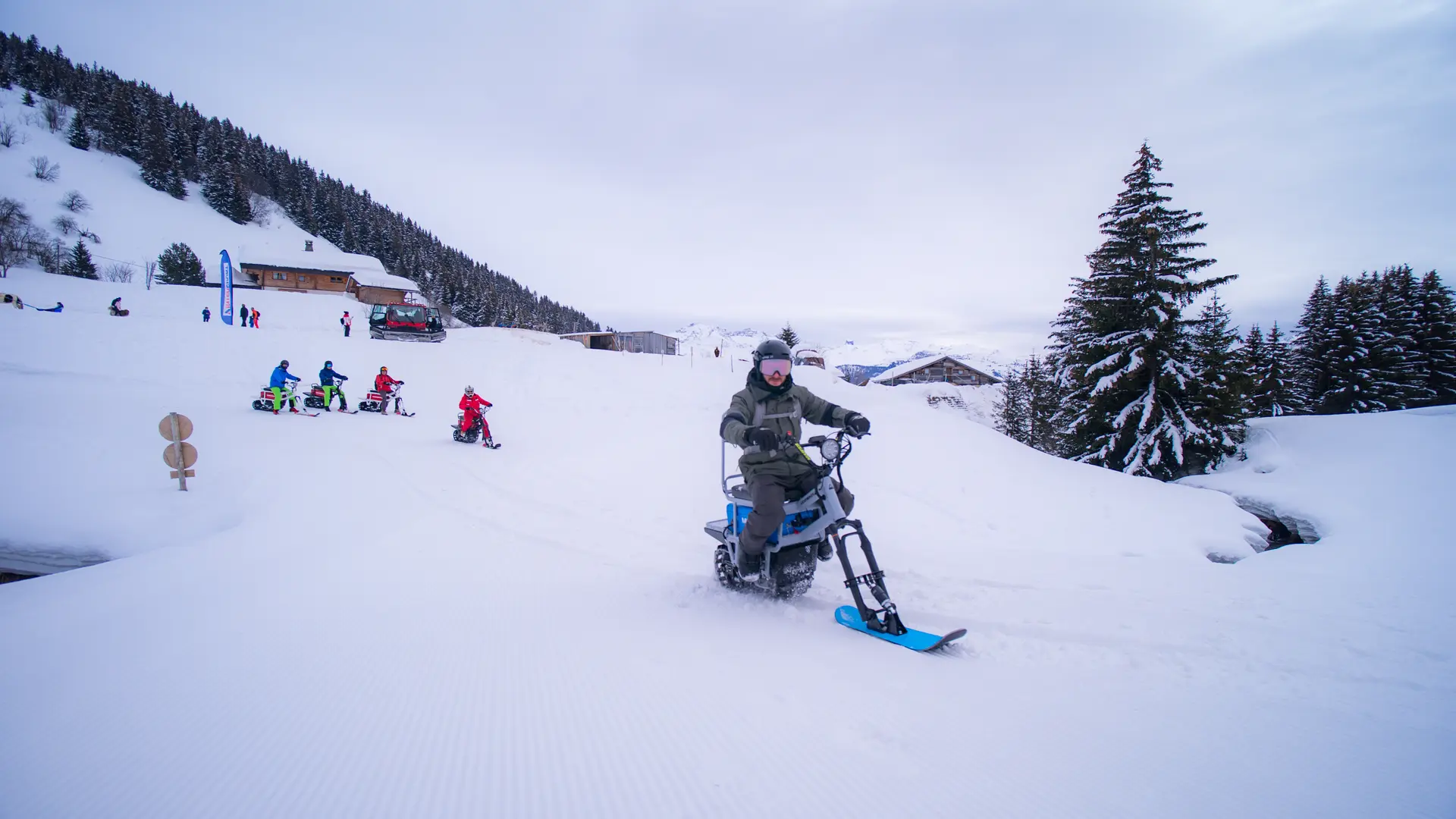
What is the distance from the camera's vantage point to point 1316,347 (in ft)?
86.6

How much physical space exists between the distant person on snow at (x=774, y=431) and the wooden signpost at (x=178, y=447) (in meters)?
7.94

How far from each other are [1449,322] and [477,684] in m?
45.1

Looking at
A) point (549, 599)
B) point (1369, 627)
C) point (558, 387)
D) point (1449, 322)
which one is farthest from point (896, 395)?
point (1449, 322)

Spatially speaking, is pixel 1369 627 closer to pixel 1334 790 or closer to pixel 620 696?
pixel 1334 790

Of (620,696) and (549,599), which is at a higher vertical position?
(620,696)

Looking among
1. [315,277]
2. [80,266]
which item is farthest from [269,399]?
[315,277]

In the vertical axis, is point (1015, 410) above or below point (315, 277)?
below

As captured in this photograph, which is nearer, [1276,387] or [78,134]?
[1276,387]

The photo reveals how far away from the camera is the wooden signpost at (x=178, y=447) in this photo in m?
6.86

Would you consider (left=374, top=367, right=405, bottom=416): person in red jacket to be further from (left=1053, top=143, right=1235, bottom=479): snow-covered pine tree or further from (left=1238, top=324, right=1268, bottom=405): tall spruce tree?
(left=1238, top=324, right=1268, bottom=405): tall spruce tree

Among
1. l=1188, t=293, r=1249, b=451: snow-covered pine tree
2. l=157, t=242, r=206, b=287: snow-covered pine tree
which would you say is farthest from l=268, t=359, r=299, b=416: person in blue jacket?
l=157, t=242, r=206, b=287: snow-covered pine tree

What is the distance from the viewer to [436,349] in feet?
79.9

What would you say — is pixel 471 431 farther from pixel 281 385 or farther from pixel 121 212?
pixel 121 212

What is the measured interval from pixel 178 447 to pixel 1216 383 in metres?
26.4
